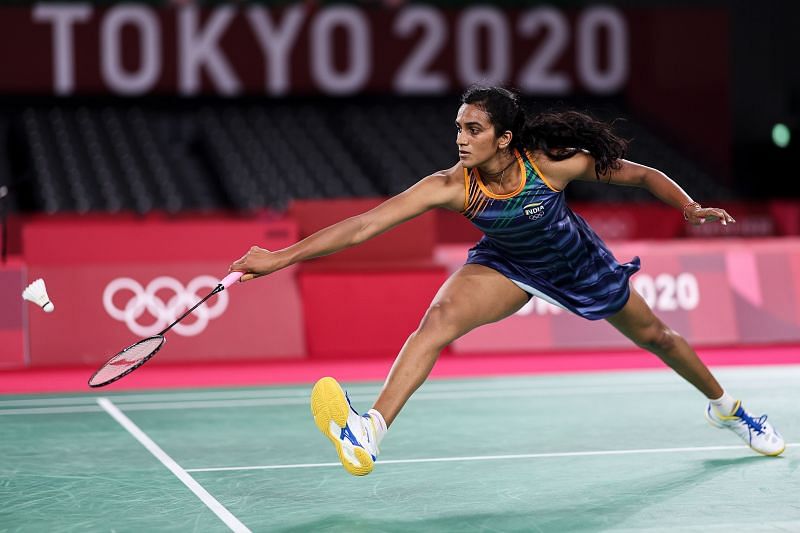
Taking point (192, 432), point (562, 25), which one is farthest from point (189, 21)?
point (192, 432)

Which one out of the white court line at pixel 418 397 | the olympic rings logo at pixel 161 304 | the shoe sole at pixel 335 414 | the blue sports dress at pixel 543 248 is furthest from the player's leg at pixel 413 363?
the olympic rings logo at pixel 161 304

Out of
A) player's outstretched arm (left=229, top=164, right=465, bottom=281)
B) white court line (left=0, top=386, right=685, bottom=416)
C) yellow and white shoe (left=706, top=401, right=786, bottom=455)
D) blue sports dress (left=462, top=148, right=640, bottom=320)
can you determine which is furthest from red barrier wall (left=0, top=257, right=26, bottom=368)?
yellow and white shoe (left=706, top=401, right=786, bottom=455)

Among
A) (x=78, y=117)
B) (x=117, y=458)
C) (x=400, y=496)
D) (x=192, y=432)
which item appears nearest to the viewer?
(x=400, y=496)

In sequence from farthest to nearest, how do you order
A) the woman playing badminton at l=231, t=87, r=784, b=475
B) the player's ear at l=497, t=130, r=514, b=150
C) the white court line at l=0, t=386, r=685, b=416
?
the white court line at l=0, t=386, r=685, b=416 < the player's ear at l=497, t=130, r=514, b=150 < the woman playing badminton at l=231, t=87, r=784, b=475

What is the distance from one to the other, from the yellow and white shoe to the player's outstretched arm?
1.60 m

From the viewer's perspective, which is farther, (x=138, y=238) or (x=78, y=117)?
(x=78, y=117)

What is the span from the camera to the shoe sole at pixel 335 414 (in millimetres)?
4137

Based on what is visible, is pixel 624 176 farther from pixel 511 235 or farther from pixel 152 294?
pixel 152 294

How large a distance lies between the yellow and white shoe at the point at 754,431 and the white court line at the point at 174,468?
226 cm

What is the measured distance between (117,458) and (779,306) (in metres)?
6.61

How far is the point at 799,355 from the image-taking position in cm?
952

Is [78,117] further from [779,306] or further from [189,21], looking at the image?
[779,306]

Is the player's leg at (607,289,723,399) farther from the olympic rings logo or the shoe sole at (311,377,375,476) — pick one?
the olympic rings logo

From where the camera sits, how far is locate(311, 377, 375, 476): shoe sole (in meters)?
4.14
